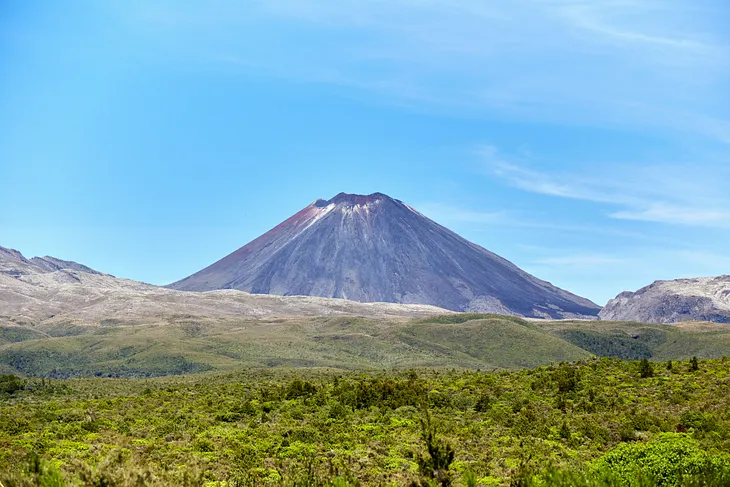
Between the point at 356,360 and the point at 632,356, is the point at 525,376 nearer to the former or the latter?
the point at 356,360

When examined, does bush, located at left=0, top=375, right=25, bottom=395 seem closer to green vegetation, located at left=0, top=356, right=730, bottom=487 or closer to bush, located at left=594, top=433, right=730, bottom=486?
green vegetation, located at left=0, top=356, right=730, bottom=487

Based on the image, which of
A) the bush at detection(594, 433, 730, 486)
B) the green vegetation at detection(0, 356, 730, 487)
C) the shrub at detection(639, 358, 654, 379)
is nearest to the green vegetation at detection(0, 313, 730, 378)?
the shrub at detection(639, 358, 654, 379)

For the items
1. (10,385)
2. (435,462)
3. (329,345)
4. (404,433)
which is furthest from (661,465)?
(329,345)

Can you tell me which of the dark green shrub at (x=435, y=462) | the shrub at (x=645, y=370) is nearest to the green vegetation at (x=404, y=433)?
the dark green shrub at (x=435, y=462)

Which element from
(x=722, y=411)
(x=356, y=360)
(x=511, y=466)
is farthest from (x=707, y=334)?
(x=511, y=466)

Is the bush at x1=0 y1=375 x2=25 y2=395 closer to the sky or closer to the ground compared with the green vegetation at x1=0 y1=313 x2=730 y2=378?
closer to the ground

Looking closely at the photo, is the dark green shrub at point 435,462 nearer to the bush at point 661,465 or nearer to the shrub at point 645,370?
the bush at point 661,465

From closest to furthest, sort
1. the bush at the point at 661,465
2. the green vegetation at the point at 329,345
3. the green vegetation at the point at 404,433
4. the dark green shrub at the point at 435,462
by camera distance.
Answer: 1. the bush at the point at 661,465
2. the dark green shrub at the point at 435,462
3. the green vegetation at the point at 404,433
4. the green vegetation at the point at 329,345
